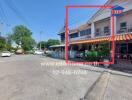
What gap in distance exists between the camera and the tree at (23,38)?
68938 millimetres

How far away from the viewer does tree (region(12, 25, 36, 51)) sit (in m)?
68.9

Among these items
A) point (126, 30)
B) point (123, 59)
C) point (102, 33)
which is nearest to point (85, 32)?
point (102, 33)

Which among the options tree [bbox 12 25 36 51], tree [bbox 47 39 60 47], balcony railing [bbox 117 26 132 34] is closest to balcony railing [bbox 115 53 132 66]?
balcony railing [bbox 117 26 132 34]

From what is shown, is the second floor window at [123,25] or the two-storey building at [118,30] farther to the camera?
the second floor window at [123,25]

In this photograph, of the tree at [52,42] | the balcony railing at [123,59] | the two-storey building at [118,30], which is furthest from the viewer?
the tree at [52,42]

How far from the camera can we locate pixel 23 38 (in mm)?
69562

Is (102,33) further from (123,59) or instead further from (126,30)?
(123,59)

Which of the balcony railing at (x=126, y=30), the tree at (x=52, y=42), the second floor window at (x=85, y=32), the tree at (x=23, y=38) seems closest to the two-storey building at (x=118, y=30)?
the balcony railing at (x=126, y=30)

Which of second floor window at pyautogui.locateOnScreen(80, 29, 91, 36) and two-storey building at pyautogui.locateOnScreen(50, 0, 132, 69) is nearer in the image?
two-storey building at pyautogui.locateOnScreen(50, 0, 132, 69)

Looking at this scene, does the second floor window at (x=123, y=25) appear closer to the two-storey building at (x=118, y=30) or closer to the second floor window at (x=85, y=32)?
the two-storey building at (x=118, y=30)

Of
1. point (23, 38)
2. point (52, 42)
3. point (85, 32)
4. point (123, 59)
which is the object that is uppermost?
point (23, 38)

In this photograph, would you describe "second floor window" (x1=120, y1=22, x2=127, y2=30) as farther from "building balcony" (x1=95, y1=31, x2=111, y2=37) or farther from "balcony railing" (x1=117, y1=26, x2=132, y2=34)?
"building balcony" (x1=95, y1=31, x2=111, y2=37)

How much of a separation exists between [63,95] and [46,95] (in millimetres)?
667

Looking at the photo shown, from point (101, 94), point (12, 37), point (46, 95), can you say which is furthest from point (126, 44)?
point (12, 37)
